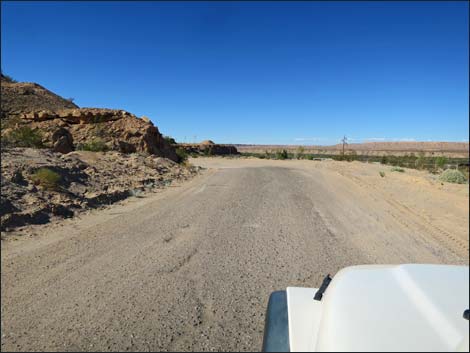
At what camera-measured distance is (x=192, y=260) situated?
14.7ft

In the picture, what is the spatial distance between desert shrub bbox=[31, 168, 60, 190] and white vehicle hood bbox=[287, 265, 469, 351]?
751 centimetres

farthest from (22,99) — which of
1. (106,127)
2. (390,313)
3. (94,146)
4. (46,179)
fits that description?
(390,313)

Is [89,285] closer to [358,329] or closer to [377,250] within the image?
[358,329]

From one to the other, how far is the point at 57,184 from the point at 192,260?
5.04 meters

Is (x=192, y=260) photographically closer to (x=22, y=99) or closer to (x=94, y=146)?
(x=94, y=146)

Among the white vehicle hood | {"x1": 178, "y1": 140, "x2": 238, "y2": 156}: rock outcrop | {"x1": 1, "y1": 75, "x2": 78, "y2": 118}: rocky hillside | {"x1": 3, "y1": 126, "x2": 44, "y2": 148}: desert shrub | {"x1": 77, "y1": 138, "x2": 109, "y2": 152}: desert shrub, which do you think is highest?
{"x1": 1, "y1": 75, "x2": 78, "y2": 118}: rocky hillside

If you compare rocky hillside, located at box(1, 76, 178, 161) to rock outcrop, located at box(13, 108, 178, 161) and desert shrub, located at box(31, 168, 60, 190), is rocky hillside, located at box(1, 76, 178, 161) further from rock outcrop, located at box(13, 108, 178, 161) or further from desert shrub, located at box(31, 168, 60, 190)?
desert shrub, located at box(31, 168, 60, 190)

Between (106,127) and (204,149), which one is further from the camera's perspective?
(204,149)

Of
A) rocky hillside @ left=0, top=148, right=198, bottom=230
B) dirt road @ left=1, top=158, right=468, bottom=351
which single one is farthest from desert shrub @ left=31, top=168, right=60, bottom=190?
dirt road @ left=1, top=158, right=468, bottom=351

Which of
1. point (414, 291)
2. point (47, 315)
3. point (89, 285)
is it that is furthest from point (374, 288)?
point (89, 285)

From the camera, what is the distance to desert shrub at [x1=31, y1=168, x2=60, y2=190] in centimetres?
771

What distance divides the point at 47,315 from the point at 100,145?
45.3ft

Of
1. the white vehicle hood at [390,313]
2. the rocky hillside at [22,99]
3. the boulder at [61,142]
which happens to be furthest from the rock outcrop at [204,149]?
the white vehicle hood at [390,313]

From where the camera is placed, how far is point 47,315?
2881 mm
